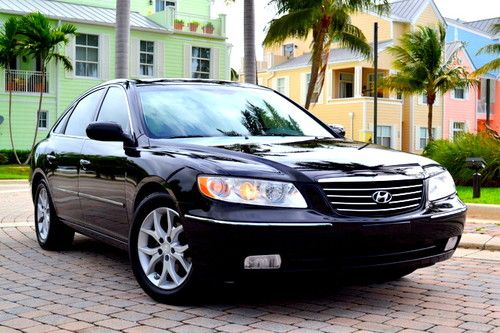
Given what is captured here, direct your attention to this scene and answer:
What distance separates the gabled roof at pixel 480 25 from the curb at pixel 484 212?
41437mm

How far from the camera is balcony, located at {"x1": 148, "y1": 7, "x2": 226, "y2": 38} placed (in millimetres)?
34531

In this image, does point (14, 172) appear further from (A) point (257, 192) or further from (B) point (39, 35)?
(A) point (257, 192)

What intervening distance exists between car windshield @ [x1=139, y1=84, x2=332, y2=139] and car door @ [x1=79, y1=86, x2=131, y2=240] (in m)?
0.28

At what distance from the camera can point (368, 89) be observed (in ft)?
136

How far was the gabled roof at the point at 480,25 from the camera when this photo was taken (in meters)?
50.0

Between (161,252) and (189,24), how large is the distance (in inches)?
1232

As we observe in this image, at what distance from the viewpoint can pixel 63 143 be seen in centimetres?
697

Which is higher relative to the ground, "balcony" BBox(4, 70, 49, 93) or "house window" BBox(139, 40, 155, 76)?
"house window" BBox(139, 40, 155, 76)

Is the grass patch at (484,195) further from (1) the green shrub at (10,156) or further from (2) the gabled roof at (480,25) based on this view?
(2) the gabled roof at (480,25)

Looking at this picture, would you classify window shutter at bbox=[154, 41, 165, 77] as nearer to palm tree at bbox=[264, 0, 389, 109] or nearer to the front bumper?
palm tree at bbox=[264, 0, 389, 109]

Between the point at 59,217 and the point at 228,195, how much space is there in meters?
3.21

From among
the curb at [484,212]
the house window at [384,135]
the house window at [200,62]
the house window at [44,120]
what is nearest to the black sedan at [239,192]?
the curb at [484,212]

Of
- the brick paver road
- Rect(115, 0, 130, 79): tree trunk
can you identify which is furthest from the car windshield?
Rect(115, 0, 130, 79): tree trunk

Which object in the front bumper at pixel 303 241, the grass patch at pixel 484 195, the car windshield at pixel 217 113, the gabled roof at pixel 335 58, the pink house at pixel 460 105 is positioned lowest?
the grass patch at pixel 484 195
